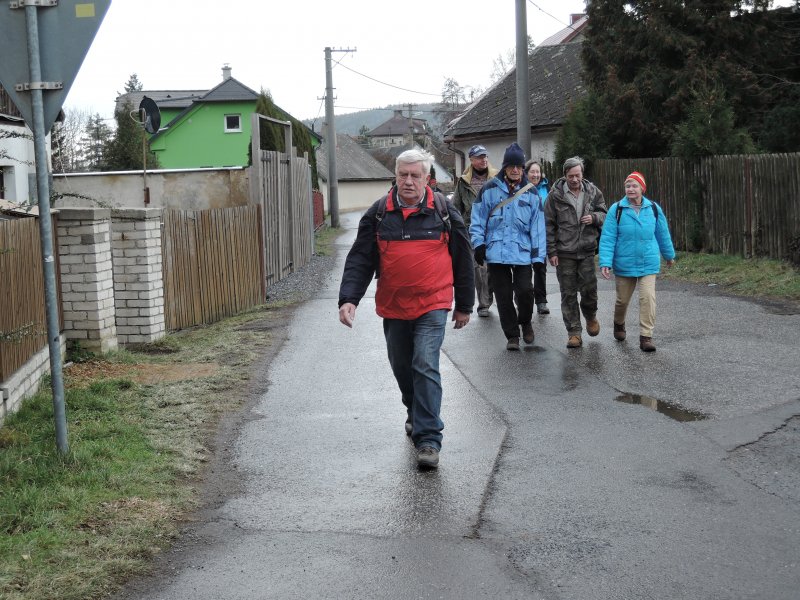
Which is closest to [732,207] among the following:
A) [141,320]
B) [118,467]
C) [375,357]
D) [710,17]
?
[710,17]

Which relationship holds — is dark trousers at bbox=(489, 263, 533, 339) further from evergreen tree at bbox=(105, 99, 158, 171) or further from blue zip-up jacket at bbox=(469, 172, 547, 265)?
evergreen tree at bbox=(105, 99, 158, 171)

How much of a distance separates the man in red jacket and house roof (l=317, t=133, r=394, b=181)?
7270 centimetres

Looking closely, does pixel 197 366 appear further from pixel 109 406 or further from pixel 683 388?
pixel 683 388

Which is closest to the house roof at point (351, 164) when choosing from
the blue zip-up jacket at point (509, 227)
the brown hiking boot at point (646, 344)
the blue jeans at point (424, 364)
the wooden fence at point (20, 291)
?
the blue zip-up jacket at point (509, 227)

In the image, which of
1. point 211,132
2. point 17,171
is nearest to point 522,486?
point 17,171

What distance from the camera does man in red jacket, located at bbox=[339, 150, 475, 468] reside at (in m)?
6.07

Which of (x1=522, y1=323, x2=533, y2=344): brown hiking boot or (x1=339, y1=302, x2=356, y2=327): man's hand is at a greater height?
(x1=339, y1=302, x2=356, y2=327): man's hand

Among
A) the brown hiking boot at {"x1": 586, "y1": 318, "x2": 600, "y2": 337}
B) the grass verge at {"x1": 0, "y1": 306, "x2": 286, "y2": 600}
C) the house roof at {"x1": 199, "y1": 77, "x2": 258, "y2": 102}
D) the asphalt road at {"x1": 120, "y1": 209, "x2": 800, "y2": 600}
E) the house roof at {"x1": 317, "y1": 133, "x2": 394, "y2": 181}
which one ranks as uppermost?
the house roof at {"x1": 199, "y1": 77, "x2": 258, "y2": 102}

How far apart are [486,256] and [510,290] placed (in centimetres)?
39

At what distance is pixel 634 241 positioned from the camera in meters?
9.69

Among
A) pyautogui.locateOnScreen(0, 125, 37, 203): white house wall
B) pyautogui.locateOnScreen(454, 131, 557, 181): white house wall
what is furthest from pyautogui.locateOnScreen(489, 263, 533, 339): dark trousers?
pyautogui.locateOnScreen(454, 131, 557, 181): white house wall

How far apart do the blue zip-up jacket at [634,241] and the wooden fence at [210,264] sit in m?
4.64

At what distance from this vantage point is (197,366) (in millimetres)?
9172

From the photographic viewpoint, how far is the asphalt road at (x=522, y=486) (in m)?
4.27
